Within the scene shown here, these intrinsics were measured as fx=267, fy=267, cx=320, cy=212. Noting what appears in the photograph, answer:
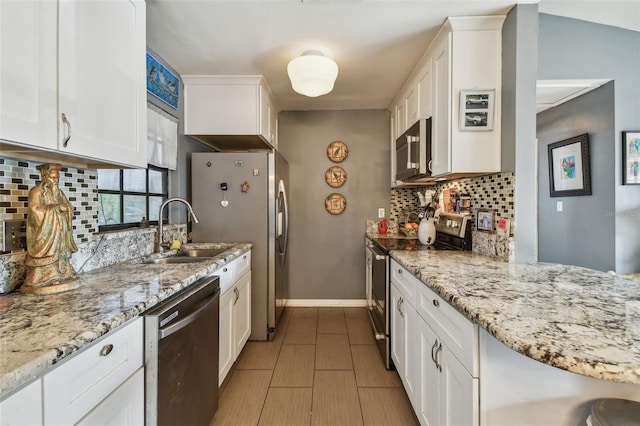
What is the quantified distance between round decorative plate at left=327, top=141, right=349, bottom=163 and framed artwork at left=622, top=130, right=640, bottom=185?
8.30 ft

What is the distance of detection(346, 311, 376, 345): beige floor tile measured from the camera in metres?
2.48

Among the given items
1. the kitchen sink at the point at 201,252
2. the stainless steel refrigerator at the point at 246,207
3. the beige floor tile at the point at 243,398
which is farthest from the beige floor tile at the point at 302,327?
the kitchen sink at the point at 201,252

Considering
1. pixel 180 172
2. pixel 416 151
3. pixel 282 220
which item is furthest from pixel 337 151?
pixel 180 172

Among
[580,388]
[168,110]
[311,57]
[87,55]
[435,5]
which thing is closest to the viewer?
[580,388]

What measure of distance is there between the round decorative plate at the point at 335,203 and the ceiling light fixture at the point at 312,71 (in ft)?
5.01

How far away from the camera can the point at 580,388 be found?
0.82 m

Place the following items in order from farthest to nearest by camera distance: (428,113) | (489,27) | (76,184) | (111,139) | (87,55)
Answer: (428,113) → (489,27) → (76,184) → (111,139) → (87,55)

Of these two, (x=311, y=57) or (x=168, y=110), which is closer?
(x=311, y=57)

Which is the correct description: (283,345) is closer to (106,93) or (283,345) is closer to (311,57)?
(106,93)

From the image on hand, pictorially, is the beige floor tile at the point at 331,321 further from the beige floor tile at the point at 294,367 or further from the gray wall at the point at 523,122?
the gray wall at the point at 523,122

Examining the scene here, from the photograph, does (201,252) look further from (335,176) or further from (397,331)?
Answer: (335,176)

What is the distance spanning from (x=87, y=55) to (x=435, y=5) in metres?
1.79

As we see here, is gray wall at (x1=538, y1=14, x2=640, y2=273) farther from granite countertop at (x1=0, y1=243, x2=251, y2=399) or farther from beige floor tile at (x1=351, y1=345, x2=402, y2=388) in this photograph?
granite countertop at (x1=0, y1=243, x2=251, y2=399)

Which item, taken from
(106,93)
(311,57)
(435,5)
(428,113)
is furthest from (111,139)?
(428,113)
